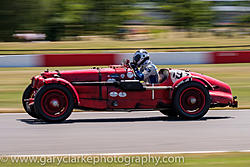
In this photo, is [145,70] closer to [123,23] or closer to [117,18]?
[117,18]

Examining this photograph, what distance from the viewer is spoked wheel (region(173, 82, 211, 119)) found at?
8.94 m

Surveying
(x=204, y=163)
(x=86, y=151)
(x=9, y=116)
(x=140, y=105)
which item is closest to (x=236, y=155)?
(x=204, y=163)

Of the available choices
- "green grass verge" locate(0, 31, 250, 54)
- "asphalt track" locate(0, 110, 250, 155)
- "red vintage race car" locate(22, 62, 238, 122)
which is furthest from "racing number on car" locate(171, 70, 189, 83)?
"green grass verge" locate(0, 31, 250, 54)

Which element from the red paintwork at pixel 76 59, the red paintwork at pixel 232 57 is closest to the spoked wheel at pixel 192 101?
the red paintwork at pixel 76 59

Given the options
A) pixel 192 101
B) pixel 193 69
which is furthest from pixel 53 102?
pixel 193 69

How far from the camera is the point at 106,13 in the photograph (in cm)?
3478

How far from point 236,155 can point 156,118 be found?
3180 millimetres

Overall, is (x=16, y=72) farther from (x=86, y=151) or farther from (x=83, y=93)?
(x=86, y=151)

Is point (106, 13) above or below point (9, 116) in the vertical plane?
above

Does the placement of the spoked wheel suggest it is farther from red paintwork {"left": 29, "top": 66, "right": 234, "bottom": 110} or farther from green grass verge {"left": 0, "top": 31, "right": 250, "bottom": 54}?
green grass verge {"left": 0, "top": 31, "right": 250, "bottom": 54}

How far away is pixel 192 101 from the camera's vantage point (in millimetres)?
9047

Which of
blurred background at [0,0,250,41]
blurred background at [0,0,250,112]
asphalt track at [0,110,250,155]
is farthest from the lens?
blurred background at [0,0,250,41]

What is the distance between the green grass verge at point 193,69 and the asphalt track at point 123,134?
202 centimetres

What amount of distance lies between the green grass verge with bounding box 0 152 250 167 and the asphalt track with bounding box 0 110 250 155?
0.43 metres
